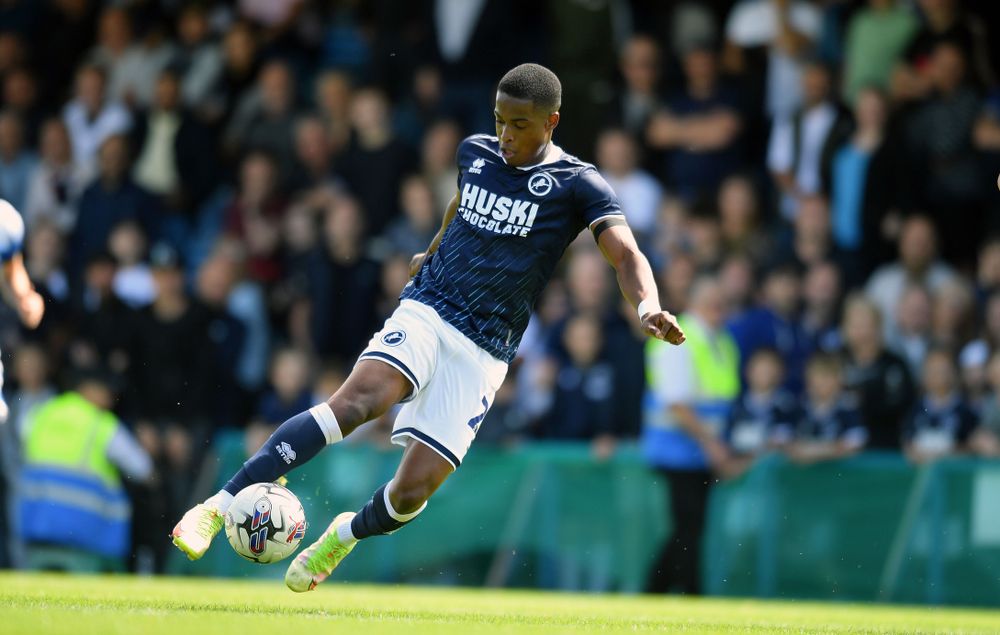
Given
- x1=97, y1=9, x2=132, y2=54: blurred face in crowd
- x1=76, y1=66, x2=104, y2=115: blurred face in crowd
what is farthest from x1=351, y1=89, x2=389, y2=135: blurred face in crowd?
x1=97, y1=9, x2=132, y2=54: blurred face in crowd

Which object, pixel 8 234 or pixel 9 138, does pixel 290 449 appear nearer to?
pixel 8 234

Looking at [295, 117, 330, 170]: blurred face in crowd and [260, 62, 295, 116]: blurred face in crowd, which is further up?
[260, 62, 295, 116]: blurred face in crowd

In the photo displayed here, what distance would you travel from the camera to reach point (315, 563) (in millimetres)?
8391

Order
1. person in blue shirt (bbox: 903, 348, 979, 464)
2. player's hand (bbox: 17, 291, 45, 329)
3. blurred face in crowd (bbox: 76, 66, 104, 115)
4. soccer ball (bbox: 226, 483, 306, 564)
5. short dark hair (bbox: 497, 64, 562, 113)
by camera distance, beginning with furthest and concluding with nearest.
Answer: blurred face in crowd (bbox: 76, 66, 104, 115) → person in blue shirt (bbox: 903, 348, 979, 464) → player's hand (bbox: 17, 291, 45, 329) → short dark hair (bbox: 497, 64, 562, 113) → soccer ball (bbox: 226, 483, 306, 564)

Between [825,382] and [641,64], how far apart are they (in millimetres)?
4432

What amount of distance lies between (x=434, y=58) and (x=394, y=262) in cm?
317

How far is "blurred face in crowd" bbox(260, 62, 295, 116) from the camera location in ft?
53.9

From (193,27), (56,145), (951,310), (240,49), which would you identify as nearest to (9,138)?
(56,145)

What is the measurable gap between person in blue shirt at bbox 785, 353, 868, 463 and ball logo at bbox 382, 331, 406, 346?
5155 millimetres

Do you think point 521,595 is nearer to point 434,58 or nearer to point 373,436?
point 373,436

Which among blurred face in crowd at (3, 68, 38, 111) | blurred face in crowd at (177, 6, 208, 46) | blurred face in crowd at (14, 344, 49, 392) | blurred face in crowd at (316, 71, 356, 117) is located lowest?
blurred face in crowd at (14, 344, 49, 392)

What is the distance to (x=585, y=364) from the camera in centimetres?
1321

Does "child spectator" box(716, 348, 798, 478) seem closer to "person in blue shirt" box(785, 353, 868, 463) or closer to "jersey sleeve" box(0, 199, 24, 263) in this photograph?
"person in blue shirt" box(785, 353, 868, 463)

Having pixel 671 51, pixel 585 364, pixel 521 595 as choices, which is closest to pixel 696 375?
pixel 585 364
